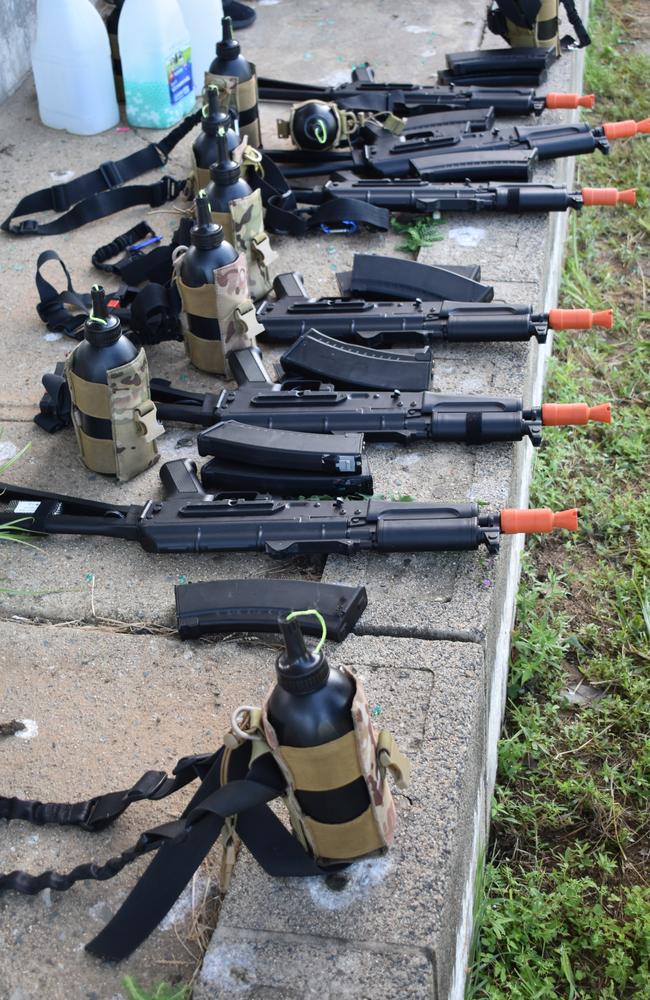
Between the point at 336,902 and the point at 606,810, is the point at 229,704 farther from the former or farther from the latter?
the point at 606,810

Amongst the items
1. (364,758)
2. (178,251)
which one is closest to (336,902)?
(364,758)

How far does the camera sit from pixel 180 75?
5418 mm

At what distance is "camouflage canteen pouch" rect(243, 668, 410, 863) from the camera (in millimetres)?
2074

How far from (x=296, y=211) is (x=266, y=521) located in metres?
2.03

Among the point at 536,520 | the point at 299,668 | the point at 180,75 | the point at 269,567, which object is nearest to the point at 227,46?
the point at 180,75

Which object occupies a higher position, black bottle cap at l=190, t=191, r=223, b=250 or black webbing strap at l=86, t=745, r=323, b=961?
black bottle cap at l=190, t=191, r=223, b=250

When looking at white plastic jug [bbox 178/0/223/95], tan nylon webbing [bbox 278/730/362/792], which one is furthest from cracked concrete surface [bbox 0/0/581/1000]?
white plastic jug [bbox 178/0/223/95]

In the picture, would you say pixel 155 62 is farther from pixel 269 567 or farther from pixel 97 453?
pixel 269 567

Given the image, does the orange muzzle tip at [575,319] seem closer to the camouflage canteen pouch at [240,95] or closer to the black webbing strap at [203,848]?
the camouflage canteen pouch at [240,95]

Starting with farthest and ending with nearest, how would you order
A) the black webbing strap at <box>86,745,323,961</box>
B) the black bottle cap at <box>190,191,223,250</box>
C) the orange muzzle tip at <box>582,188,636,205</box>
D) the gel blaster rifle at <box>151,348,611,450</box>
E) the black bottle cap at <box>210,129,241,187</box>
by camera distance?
the orange muzzle tip at <box>582,188,636,205</box> → the black bottle cap at <box>210,129,241,187</box> → the black bottle cap at <box>190,191,223,250</box> → the gel blaster rifle at <box>151,348,611,450</box> → the black webbing strap at <box>86,745,323,961</box>

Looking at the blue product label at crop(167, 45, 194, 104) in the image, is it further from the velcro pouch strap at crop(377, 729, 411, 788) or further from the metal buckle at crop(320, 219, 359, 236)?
the velcro pouch strap at crop(377, 729, 411, 788)

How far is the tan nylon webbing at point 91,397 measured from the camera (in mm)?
3297

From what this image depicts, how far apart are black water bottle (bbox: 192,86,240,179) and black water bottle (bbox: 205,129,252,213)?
11cm

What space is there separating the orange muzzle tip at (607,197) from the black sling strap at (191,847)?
9.87ft
